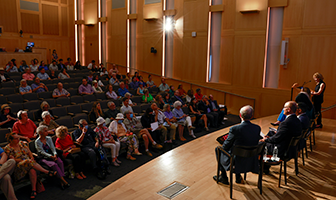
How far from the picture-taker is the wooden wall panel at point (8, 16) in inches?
491

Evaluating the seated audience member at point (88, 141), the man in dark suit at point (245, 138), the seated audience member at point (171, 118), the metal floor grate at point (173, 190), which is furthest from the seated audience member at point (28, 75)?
the man in dark suit at point (245, 138)

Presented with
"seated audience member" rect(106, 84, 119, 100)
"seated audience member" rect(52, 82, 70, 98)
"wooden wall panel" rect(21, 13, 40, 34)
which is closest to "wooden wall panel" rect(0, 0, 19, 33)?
"wooden wall panel" rect(21, 13, 40, 34)

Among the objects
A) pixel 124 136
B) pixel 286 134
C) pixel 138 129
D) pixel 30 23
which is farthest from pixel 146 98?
pixel 30 23

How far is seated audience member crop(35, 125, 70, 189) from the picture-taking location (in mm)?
3896

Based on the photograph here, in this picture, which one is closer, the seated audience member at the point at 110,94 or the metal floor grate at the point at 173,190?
the metal floor grate at the point at 173,190

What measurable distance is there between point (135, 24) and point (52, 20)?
5.55m

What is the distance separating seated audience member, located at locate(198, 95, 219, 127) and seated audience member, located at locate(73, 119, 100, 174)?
359 cm

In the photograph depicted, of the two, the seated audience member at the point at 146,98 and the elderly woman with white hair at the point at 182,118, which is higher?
the seated audience member at the point at 146,98

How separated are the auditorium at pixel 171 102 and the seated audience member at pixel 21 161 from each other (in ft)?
0.06

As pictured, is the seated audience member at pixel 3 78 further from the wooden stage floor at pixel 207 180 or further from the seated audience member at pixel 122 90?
the wooden stage floor at pixel 207 180

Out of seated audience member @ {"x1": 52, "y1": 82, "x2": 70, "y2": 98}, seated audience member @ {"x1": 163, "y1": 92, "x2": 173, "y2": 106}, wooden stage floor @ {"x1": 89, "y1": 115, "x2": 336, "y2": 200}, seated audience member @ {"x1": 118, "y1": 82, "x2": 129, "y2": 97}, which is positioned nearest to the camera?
wooden stage floor @ {"x1": 89, "y1": 115, "x2": 336, "y2": 200}

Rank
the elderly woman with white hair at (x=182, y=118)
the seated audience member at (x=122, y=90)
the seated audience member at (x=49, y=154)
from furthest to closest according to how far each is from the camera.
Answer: the seated audience member at (x=122, y=90)
the elderly woman with white hair at (x=182, y=118)
the seated audience member at (x=49, y=154)

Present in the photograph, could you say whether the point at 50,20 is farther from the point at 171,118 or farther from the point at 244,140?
the point at 244,140

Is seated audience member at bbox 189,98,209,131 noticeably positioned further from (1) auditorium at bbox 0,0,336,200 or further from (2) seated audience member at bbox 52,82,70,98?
(2) seated audience member at bbox 52,82,70,98
